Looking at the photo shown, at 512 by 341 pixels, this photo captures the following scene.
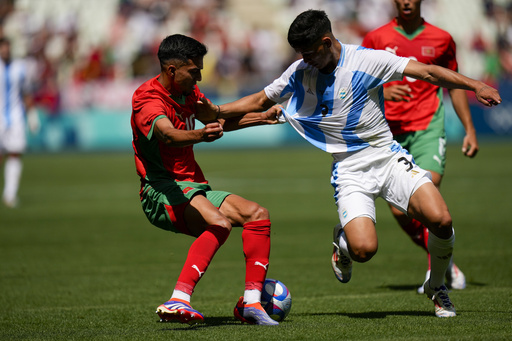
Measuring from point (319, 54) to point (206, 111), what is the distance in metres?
0.98

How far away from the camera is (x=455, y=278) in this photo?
6.97 metres

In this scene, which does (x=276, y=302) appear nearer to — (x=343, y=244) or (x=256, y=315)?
(x=256, y=315)

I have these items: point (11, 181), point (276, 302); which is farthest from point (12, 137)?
point (276, 302)

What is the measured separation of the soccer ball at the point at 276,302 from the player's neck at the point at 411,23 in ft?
10.1

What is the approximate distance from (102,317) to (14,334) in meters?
0.78

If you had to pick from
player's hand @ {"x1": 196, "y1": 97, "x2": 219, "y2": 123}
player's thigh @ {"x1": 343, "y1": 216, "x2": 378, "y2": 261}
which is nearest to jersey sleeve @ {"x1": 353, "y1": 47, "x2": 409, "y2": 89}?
player's thigh @ {"x1": 343, "y1": 216, "x2": 378, "y2": 261}

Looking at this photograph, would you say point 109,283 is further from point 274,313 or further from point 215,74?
point 215,74

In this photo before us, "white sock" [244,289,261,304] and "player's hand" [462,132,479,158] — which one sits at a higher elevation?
"player's hand" [462,132,479,158]

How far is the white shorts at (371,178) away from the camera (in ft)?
18.9

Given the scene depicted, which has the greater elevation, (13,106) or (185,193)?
(185,193)

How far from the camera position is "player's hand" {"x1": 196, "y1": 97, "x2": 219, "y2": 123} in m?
5.90

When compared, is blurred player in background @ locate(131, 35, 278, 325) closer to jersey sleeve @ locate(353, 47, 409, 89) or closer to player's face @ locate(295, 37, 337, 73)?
player's face @ locate(295, 37, 337, 73)

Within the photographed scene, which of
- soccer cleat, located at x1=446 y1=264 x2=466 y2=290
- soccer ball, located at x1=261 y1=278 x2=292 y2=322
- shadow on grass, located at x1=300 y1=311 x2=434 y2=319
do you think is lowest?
soccer cleat, located at x1=446 y1=264 x2=466 y2=290

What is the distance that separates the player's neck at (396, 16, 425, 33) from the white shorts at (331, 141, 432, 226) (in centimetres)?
190
